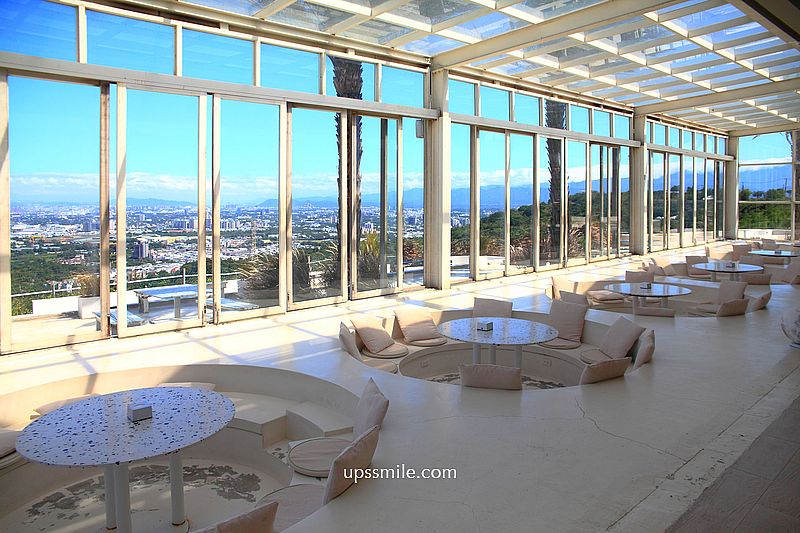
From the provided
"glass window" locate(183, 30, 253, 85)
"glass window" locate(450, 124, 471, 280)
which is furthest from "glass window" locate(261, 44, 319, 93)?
"glass window" locate(450, 124, 471, 280)

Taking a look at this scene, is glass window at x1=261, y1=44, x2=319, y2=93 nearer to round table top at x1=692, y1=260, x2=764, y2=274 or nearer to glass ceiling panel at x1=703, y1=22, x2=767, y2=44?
glass ceiling panel at x1=703, y1=22, x2=767, y2=44

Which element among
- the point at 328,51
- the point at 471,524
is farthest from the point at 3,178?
the point at 471,524

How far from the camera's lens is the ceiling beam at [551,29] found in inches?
360

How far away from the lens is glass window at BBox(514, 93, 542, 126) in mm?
14938

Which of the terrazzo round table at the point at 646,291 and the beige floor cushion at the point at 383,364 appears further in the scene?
the terrazzo round table at the point at 646,291

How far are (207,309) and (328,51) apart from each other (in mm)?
5178

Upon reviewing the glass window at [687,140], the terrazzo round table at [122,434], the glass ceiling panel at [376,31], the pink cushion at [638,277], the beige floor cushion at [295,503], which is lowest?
the beige floor cushion at [295,503]

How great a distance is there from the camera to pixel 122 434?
13.4 feet

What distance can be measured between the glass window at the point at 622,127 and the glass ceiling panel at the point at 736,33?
7.41m

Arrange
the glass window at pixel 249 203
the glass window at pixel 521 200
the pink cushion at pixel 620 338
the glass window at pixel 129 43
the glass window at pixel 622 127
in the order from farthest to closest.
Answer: the glass window at pixel 622 127 < the glass window at pixel 521 200 < the glass window at pixel 249 203 < the glass window at pixel 129 43 < the pink cushion at pixel 620 338

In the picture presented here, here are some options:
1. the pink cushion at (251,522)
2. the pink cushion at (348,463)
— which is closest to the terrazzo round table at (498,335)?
the pink cushion at (348,463)

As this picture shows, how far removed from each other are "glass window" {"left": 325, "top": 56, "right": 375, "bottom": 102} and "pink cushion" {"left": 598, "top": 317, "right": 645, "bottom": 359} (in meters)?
6.46

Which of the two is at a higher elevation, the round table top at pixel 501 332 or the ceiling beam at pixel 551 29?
the ceiling beam at pixel 551 29

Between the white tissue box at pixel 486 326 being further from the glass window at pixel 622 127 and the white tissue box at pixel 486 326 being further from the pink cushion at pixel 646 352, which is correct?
the glass window at pixel 622 127
